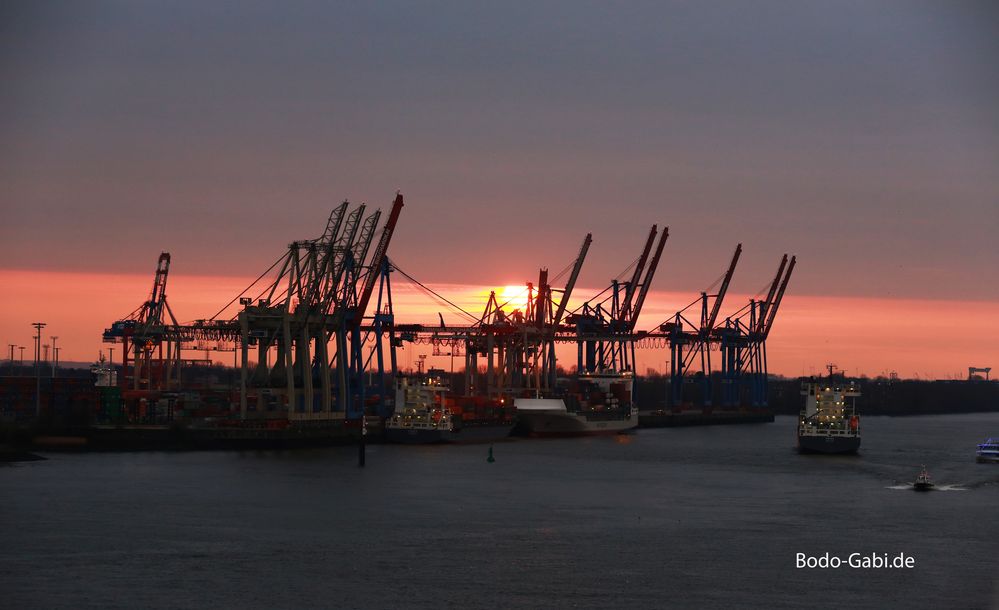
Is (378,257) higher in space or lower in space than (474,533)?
higher

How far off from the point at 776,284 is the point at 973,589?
15895cm

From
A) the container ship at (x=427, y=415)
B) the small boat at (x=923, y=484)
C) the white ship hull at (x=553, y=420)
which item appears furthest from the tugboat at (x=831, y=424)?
the white ship hull at (x=553, y=420)

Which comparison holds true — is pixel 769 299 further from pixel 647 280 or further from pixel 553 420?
pixel 553 420

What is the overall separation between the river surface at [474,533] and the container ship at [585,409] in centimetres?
4280

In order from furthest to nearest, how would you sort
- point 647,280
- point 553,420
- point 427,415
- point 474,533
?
point 647,280 → point 553,420 → point 427,415 → point 474,533

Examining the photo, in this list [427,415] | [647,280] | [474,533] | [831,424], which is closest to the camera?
[474,533]

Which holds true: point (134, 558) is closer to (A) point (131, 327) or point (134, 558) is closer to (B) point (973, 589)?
(B) point (973, 589)

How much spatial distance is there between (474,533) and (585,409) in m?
84.2

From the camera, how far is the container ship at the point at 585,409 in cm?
12625

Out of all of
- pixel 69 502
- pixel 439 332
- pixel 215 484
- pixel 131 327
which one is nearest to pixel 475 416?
pixel 439 332

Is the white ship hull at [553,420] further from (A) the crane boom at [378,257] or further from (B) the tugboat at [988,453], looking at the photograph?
(B) the tugboat at [988,453]

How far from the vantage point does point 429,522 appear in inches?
2076

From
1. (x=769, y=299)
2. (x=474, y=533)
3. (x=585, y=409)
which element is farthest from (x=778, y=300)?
(x=474, y=533)

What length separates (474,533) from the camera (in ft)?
164
